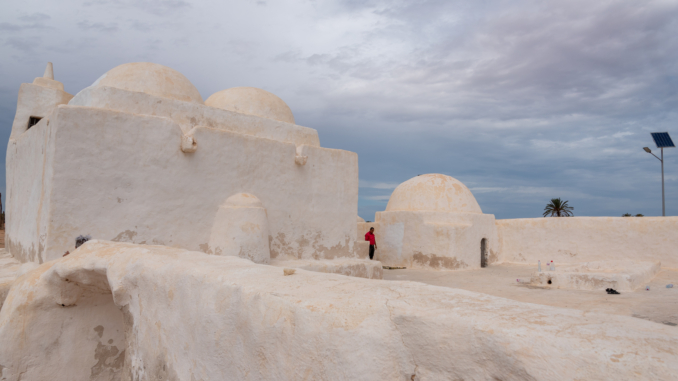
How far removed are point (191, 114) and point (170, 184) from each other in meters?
1.44

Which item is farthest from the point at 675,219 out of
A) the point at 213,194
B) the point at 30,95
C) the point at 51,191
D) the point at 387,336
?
the point at 30,95

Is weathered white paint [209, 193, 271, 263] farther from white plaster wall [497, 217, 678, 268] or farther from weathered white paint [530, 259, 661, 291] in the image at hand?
white plaster wall [497, 217, 678, 268]

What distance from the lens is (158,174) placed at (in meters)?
6.17

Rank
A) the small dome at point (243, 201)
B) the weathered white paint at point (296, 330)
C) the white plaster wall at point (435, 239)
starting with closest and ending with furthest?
the weathered white paint at point (296, 330) < the small dome at point (243, 201) < the white plaster wall at point (435, 239)

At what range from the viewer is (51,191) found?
17.2 ft

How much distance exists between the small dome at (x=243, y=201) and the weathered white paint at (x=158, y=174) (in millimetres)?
159

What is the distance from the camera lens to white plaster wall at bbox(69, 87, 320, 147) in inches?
245

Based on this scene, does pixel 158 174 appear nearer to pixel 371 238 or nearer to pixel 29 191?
pixel 29 191

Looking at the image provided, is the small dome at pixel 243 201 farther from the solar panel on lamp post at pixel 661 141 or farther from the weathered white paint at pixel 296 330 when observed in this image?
the solar panel on lamp post at pixel 661 141

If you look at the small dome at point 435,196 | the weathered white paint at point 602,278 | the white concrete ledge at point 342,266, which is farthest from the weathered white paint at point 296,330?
the small dome at point 435,196

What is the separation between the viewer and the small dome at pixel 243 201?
687cm

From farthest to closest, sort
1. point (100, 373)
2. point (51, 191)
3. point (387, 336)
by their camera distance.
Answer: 1. point (51, 191)
2. point (100, 373)
3. point (387, 336)

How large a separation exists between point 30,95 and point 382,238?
9.46 meters

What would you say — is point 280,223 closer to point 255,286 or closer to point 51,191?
point 51,191
